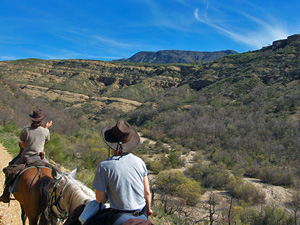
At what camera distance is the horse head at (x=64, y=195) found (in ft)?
9.09

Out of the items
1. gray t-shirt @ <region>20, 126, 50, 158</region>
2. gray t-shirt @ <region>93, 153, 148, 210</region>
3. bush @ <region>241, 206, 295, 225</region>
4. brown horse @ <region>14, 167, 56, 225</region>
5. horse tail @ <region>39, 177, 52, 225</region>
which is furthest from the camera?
bush @ <region>241, 206, 295, 225</region>

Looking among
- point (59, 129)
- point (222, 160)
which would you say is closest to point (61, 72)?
point (59, 129)

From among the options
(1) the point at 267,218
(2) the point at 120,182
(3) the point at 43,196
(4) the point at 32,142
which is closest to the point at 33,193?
(3) the point at 43,196

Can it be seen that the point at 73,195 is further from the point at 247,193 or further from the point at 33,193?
the point at 247,193

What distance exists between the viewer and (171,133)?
39.7m

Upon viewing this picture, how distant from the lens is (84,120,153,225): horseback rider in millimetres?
1986

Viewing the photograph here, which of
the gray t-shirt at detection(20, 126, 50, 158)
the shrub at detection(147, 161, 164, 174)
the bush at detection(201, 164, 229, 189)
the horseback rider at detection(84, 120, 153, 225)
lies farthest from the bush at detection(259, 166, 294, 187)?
the horseback rider at detection(84, 120, 153, 225)

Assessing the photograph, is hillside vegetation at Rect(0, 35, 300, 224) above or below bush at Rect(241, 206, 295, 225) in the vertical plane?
above

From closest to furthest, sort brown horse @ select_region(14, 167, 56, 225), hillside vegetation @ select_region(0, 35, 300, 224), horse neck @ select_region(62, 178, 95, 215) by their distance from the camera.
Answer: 1. horse neck @ select_region(62, 178, 95, 215)
2. brown horse @ select_region(14, 167, 56, 225)
3. hillside vegetation @ select_region(0, 35, 300, 224)

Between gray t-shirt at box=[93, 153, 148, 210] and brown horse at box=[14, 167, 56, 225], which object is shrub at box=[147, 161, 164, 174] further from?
gray t-shirt at box=[93, 153, 148, 210]

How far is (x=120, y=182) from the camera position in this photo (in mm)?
1987

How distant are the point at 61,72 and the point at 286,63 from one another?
78.1m

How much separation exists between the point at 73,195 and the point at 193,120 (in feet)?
127

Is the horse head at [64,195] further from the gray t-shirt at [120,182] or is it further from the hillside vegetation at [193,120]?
the hillside vegetation at [193,120]
